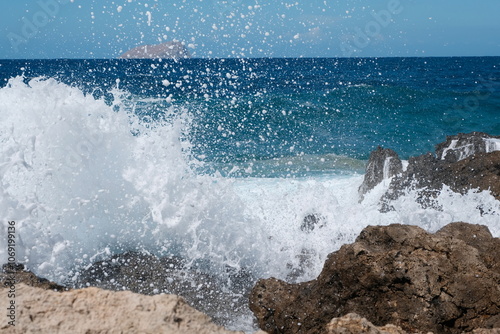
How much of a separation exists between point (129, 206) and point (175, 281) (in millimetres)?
1350

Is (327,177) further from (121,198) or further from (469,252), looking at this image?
(469,252)

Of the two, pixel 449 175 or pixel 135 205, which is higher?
pixel 449 175

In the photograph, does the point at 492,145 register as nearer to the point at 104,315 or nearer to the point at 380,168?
the point at 380,168

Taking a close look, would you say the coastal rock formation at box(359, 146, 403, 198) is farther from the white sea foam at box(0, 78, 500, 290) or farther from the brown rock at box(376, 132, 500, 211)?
the white sea foam at box(0, 78, 500, 290)

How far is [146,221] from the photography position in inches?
211

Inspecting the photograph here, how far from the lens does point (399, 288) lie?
3.02 metres

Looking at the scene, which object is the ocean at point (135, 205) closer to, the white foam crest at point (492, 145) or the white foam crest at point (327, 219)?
the white foam crest at point (327, 219)

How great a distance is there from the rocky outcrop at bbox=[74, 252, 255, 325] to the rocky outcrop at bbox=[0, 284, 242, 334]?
208cm

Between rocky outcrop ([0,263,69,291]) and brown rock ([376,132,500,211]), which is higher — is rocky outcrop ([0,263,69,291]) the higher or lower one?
the lower one

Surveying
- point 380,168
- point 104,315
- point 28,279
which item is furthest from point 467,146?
point 104,315

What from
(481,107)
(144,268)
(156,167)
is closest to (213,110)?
(481,107)

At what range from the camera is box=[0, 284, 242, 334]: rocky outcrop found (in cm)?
189

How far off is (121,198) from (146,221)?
417mm

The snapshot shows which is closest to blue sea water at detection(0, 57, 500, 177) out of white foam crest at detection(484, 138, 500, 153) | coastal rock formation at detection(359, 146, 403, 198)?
coastal rock formation at detection(359, 146, 403, 198)
